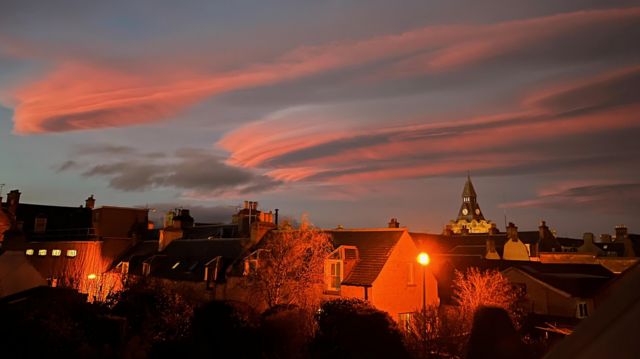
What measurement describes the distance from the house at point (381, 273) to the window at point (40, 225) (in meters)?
52.2

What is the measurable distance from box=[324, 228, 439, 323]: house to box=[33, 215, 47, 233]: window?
52.2 metres

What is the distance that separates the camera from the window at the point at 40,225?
66.4m

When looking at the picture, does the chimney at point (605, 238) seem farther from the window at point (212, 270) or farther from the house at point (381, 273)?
the window at point (212, 270)

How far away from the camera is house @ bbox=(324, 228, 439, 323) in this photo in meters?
32.4

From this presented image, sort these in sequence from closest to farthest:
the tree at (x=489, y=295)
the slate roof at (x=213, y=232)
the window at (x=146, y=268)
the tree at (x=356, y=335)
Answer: the tree at (x=356, y=335) → the tree at (x=489, y=295) → the window at (x=146, y=268) → the slate roof at (x=213, y=232)

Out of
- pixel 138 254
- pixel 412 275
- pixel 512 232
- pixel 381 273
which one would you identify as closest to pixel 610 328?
pixel 381 273

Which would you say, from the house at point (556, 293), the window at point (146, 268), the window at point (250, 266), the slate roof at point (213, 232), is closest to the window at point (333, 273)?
the window at point (250, 266)

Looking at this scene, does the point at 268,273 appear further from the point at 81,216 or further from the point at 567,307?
the point at 81,216

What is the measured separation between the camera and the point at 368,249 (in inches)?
1382

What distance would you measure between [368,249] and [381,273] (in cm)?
290

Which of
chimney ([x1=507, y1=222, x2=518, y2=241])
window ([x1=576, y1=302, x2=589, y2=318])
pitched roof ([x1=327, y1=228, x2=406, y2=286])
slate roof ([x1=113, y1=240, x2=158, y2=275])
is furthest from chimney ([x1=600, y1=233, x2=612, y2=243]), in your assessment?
slate roof ([x1=113, y1=240, x2=158, y2=275])

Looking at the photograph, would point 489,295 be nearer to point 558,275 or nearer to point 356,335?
point 356,335

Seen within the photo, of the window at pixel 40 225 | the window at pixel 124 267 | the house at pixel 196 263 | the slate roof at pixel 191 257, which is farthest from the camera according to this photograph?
the window at pixel 40 225

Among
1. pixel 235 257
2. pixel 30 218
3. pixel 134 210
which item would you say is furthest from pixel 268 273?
pixel 30 218
